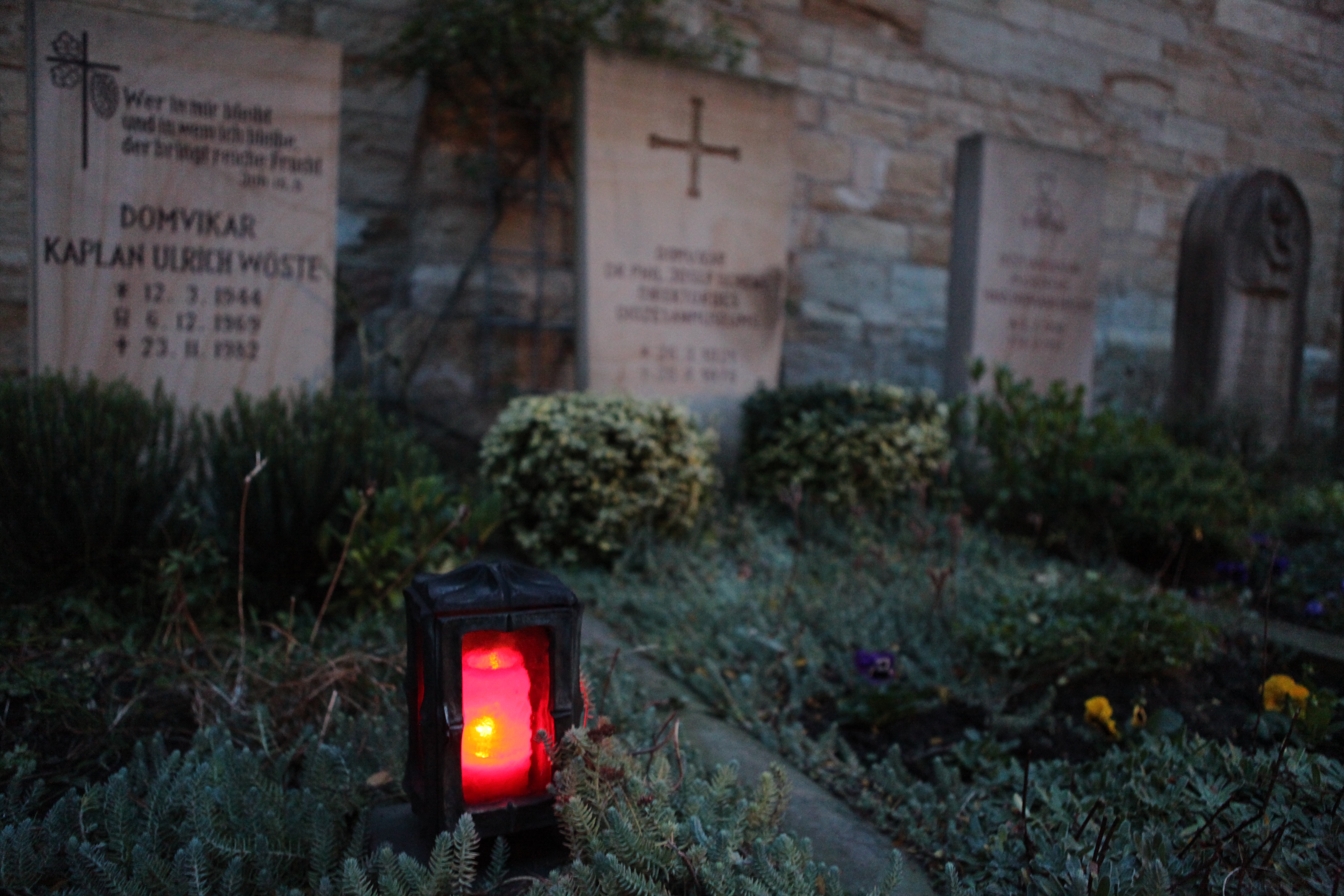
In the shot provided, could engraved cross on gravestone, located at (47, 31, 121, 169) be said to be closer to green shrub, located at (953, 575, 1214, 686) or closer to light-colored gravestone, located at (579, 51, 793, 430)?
light-colored gravestone, located at (579, 51, 793, 430)

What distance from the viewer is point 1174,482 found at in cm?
337

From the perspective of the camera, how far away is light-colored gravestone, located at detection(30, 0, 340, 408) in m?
3.17

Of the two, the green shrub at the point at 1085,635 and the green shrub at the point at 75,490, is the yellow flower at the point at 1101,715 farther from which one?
the green shrub at the point at 75,490

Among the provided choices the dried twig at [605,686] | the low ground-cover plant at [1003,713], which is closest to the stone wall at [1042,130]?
the low ground-cover plant at [1003,713]

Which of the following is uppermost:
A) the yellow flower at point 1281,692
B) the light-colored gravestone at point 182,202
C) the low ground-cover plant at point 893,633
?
the light-colored gravestone at point 182,202

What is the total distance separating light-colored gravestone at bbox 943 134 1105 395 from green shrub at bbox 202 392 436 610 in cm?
359

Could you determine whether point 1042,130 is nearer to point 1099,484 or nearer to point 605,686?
point 1099,484

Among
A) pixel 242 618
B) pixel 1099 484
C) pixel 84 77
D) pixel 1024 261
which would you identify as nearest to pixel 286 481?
pixel 242 618

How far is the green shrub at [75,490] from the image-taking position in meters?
2.15

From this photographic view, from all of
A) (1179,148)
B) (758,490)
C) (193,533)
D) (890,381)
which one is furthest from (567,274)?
(1179,148)

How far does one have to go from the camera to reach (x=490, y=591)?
4.03 ft

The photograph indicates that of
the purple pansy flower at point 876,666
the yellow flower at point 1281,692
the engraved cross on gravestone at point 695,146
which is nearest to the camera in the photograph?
the yellow flower at point 1281,692

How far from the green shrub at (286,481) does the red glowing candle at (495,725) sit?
1.27 meters

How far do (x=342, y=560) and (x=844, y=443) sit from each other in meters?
2.52
